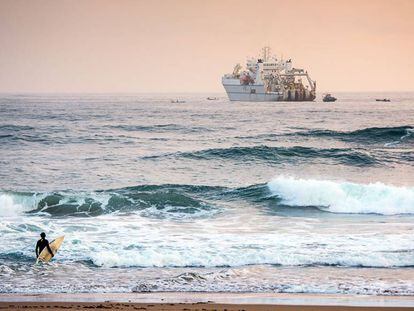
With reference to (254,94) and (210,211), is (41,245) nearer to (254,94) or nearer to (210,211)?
(210,211)

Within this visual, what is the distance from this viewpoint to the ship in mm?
102500

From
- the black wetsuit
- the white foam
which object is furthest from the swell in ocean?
the black wetsuit

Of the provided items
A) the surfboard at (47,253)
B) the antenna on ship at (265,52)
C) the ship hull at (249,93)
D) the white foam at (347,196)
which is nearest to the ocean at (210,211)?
the white foam at (347,196)

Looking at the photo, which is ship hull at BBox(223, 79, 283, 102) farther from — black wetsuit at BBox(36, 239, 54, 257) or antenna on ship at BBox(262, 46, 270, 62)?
black wetsuit at BBox(36, 239, 54, 257)

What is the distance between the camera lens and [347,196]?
78.5ft

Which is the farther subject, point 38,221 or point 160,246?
point 38,221

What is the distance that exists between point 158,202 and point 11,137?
2170 centimetres

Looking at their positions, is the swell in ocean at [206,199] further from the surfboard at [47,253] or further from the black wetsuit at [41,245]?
the black wetsuit at [41,245]

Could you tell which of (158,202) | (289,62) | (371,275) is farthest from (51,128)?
(289,62)

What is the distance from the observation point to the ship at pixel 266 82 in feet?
336

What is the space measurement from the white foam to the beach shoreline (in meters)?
10.7

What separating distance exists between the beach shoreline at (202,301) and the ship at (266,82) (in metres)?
89.8

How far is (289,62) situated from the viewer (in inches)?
4225

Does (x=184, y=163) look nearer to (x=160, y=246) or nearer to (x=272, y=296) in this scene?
(x=160, y=246)
